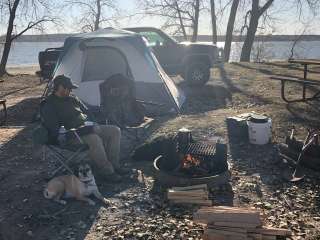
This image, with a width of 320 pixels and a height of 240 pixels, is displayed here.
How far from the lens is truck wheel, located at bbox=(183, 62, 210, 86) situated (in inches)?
523

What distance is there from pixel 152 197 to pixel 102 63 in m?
5.10

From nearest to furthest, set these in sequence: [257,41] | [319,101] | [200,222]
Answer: [200,222]
[319,101]
[257,41]

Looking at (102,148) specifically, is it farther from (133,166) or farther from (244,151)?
(244,151)

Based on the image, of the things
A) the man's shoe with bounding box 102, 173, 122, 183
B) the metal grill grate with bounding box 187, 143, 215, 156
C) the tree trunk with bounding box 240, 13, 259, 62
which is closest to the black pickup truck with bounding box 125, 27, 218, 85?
the metal grill grate with bounding box 187, 143, 215, 156

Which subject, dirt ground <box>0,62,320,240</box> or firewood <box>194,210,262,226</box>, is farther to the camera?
dirt ground <box>0,62,320,240</box>

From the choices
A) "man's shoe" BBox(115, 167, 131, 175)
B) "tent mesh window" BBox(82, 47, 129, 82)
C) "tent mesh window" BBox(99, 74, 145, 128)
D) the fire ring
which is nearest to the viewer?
the fire ring

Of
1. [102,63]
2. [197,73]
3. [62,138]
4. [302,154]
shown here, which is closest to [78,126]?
[62,138]

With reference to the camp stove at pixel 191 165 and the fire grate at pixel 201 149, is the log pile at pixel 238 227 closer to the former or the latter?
the camp stove at pixel 191 165

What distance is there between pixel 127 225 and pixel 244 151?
2995mm

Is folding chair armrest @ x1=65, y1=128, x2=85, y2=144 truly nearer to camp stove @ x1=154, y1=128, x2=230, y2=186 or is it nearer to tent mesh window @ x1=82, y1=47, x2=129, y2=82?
camp stove @ x1=154, y1=128, x2=230, y2=186

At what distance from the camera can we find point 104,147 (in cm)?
605

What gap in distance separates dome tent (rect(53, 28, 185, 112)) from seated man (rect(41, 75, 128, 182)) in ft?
11.2

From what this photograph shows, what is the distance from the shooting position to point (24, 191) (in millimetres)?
5516

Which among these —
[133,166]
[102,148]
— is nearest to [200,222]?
[102,148]
